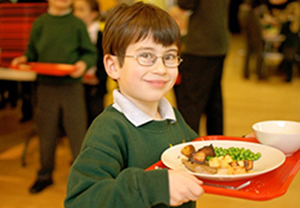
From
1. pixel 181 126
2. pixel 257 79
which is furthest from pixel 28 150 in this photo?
pixel 257 79

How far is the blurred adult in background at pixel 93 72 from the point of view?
9.70 ft

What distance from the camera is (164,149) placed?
1.09 meters

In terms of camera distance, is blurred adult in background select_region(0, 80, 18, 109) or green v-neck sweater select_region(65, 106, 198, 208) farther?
blurred adult in background select_region(0, 80, 18, 109)

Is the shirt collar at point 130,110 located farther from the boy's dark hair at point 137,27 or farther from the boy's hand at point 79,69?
the boy's hand at point 79,69

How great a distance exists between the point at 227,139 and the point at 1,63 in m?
1.95

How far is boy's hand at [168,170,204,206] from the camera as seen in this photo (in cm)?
82

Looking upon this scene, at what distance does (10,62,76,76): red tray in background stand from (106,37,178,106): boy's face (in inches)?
48.2

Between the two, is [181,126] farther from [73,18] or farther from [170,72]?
[73,18]

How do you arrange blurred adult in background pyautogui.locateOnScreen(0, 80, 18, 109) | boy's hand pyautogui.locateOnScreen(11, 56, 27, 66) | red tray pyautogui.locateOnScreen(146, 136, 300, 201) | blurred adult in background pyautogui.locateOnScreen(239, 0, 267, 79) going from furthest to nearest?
1. blurred adult in background pyautogui.locateOnScreen(239, 0, 267, 79)
2. blurred adult in background pyautogui.locateOnScreen(0, 80, 18, 109)
3. boy's hand pyautogui.locateOnScreen(11, 56, 27, 66)
4. red tray pyautogui.locateOnScreen(146, 136, 300, 201)

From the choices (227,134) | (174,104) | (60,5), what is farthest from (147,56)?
(174,104)

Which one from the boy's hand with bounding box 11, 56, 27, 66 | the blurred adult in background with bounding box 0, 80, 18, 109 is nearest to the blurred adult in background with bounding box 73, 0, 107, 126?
the boy's hand with bounding box 11, 56, 27, 66

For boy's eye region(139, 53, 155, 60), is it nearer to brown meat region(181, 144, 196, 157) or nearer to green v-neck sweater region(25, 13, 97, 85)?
brown meat region(181, 144, 196, 157)

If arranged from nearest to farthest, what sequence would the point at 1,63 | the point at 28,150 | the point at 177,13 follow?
the point at 1,63 < the point at 28,150 < the point at 177,13

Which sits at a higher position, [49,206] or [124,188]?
[124,188]
